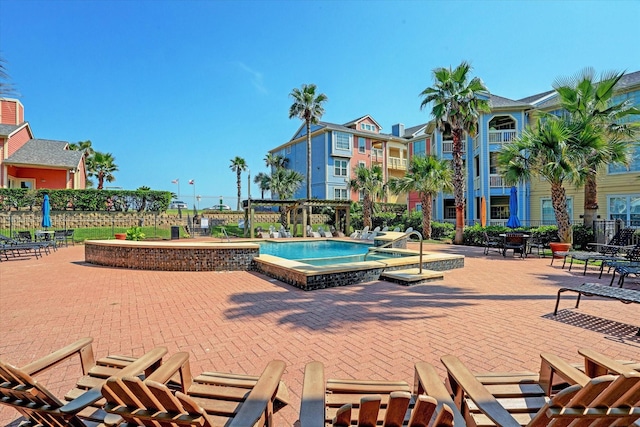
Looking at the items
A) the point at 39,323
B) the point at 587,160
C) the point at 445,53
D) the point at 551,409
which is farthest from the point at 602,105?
the point at 39,323

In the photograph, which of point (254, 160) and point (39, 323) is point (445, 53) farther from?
point (254, 160)

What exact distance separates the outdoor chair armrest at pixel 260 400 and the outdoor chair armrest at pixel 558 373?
1857 millimetres

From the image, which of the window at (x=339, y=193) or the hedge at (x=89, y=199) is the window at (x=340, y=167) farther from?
the hedge at (x=89, y=199)

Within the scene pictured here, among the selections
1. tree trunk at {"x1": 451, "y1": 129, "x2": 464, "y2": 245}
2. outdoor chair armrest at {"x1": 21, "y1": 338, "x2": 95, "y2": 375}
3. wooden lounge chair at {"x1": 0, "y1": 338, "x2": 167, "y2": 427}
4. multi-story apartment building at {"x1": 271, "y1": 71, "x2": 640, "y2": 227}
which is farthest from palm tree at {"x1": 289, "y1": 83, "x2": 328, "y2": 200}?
wooden lounge chair at {"x1": 0, "y1": 338, "x2": 167, "y2": 427}

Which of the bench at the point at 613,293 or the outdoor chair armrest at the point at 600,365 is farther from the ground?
the outdoor chair armrest at the point at 600,365

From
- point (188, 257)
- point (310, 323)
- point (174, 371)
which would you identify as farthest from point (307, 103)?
point (174, 371)

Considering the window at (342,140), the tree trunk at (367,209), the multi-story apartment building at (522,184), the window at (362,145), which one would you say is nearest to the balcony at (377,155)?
the window at (362,145)

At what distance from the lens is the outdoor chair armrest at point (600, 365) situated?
6.53ft

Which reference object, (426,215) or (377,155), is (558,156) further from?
(377,155)

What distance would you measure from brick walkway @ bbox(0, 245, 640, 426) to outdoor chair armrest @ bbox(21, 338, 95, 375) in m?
0.83

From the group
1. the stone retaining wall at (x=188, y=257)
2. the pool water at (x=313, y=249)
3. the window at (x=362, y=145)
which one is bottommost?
the pool water at (x=313, y=249)

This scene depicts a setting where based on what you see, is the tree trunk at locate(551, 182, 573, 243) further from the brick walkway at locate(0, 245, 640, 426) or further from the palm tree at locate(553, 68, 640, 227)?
the brick walkway at locate(0, 245, 640, 426)

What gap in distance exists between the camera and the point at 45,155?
26641mm

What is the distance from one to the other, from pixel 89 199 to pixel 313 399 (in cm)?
2830
